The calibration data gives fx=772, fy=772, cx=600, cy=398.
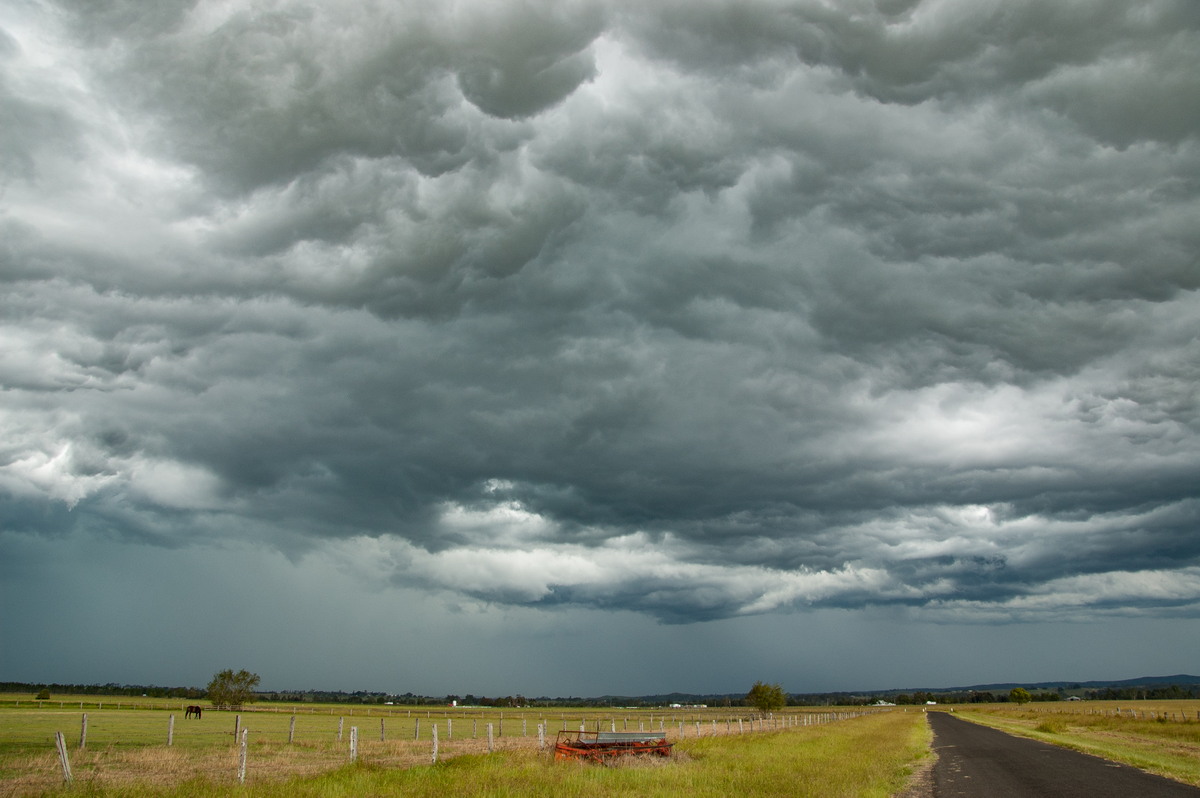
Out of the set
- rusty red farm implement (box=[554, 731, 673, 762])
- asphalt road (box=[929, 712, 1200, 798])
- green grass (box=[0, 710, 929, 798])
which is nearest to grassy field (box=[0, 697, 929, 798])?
green grass (box=[0, 710, 929, 798])

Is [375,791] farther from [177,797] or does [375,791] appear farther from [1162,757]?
[1162,757]

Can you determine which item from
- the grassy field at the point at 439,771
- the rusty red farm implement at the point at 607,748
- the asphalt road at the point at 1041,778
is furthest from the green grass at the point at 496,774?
the asphalt road at the point at 1041,778

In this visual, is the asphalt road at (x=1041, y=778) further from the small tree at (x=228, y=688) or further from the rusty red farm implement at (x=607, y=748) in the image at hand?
the small tree at (x=228, y=688)

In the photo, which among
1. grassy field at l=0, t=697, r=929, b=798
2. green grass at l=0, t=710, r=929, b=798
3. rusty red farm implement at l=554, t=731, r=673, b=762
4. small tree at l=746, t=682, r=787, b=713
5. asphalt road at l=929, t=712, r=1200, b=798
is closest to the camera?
green grass at l=0, t=710, r=929, b=798

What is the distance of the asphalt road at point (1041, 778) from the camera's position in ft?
70.7

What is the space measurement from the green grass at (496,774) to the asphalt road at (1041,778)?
1.83m

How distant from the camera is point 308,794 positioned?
692 inches

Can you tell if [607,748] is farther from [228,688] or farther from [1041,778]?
[228,688]

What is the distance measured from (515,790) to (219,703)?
14092 cm

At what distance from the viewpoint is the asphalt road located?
70.7 feet

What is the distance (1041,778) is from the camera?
84.2 ft

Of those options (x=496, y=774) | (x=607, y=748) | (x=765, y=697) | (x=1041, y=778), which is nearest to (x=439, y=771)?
(x=496, y=774)

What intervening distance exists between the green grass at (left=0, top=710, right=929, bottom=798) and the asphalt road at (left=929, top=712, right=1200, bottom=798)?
6.02 ft

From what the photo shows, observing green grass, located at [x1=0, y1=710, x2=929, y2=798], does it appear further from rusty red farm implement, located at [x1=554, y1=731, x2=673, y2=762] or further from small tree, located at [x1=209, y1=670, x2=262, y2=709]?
small tree, located at [x1=209, y1=670, x2=262, y2=709]
